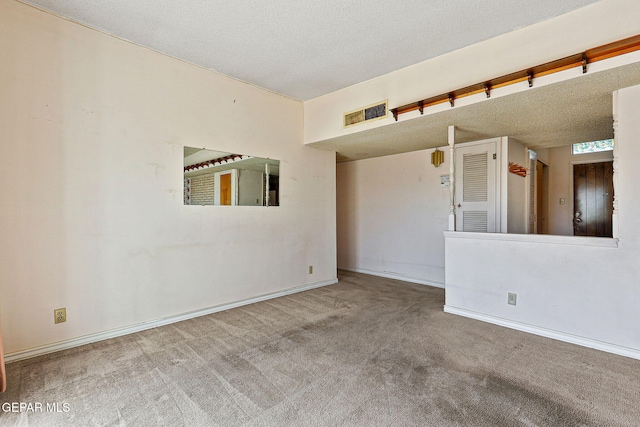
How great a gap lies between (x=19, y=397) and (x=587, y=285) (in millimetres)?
4537

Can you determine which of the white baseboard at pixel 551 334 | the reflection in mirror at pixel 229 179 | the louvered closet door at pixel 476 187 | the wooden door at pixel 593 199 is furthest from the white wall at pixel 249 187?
the wooden door at pixel 593 199

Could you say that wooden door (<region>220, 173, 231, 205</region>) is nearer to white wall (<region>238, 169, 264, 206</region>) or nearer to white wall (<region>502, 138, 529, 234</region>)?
white wall (<region>238, 169, 264, 206</region>)

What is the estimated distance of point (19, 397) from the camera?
76.4 inches

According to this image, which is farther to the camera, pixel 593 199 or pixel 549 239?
pixel 593 199

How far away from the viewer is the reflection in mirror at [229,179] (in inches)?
135

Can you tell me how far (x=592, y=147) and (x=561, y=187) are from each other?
2.74ft

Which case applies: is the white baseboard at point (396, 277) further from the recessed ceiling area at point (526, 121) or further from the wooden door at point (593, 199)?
the wooden door at point (593, 199)

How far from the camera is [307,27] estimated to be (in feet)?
8.91

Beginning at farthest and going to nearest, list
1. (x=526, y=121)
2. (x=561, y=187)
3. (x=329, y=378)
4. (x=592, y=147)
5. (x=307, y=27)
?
(x=561, y=187) < (x=592, y=147) < (x=526, y=121) < (x=307, y=27) < (x=329, y=378)

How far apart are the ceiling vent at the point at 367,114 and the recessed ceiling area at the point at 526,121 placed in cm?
15

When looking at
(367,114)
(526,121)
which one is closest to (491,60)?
(526,121)

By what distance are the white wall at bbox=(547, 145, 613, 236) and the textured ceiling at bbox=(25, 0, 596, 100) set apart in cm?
436

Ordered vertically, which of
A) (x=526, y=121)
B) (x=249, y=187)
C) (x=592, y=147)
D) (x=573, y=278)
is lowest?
(x=573, y=278)

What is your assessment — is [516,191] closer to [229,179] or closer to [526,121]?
[526,121]
